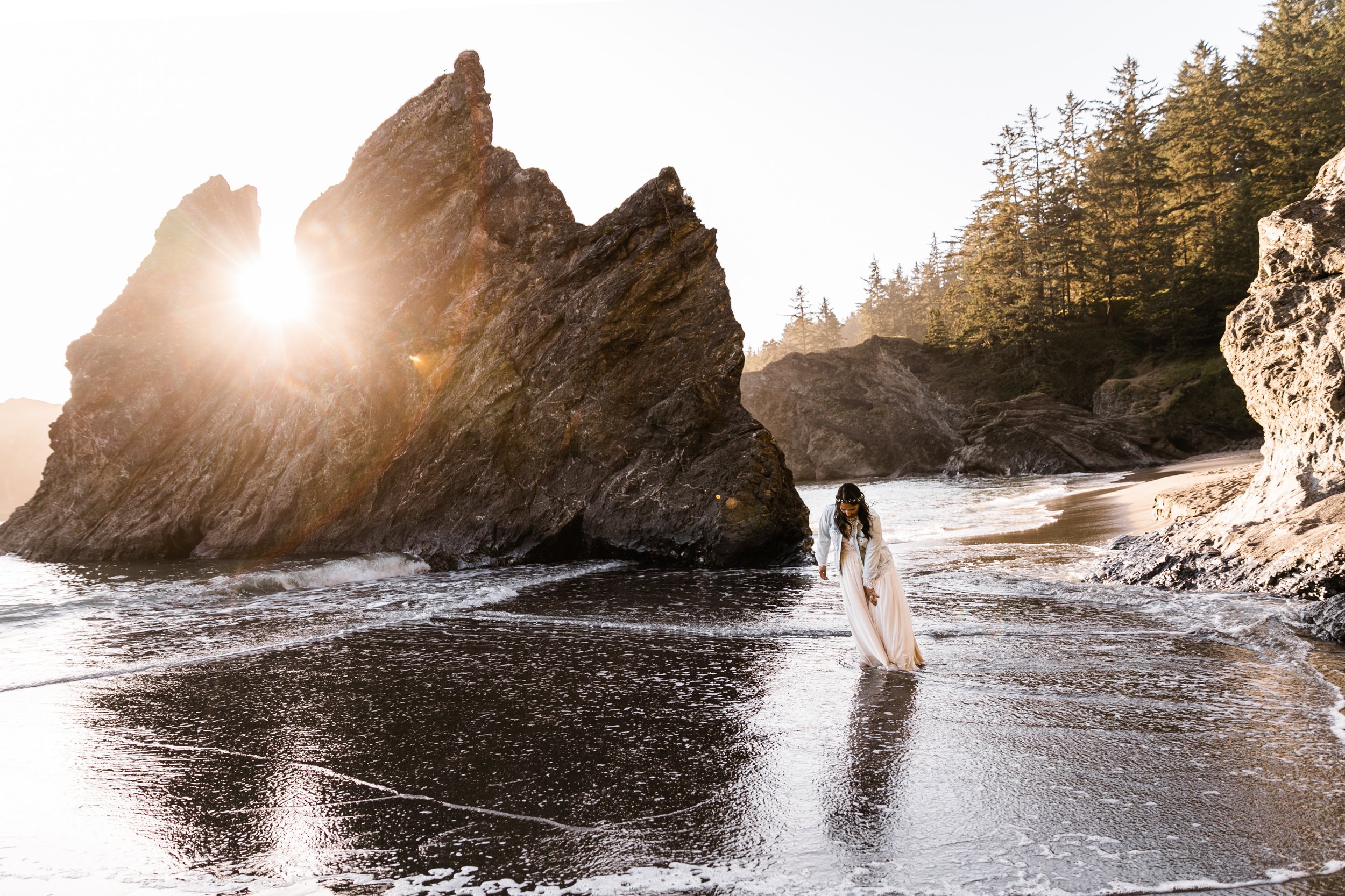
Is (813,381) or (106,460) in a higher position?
(813,381)

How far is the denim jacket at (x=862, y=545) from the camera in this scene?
7676 mm

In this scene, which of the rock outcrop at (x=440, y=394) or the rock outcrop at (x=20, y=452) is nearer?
the rock outcrop at (x=440, y=394)

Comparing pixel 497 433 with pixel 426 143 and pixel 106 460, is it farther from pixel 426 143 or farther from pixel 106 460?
pixel 106 460

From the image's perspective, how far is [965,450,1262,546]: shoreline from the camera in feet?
52.3

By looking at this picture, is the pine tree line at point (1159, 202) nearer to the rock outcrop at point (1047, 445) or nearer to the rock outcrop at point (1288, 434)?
the rock outcrop at point (1047, 445)

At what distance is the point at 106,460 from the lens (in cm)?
2495

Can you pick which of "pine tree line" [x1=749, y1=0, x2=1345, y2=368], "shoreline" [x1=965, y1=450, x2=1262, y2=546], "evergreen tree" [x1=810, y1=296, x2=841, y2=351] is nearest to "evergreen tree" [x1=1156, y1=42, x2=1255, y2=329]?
"pine tree line" [x1=749, y1=0, x2=1345, y2=368]

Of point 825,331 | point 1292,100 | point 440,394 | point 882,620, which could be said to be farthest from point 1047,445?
point 825,331

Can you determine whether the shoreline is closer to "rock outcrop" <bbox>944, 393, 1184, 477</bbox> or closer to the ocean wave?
"rock outcrop" <bbox>944, 393, 1184, 477</bbox>

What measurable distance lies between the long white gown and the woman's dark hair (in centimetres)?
15

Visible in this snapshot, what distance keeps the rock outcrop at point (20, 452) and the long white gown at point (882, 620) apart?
105270mm

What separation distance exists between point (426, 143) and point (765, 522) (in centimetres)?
1610

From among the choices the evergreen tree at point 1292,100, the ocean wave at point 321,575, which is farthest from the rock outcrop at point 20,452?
the evergreen tree at point 1292,100

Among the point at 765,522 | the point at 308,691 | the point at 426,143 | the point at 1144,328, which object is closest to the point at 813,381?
the point at 1144,328
